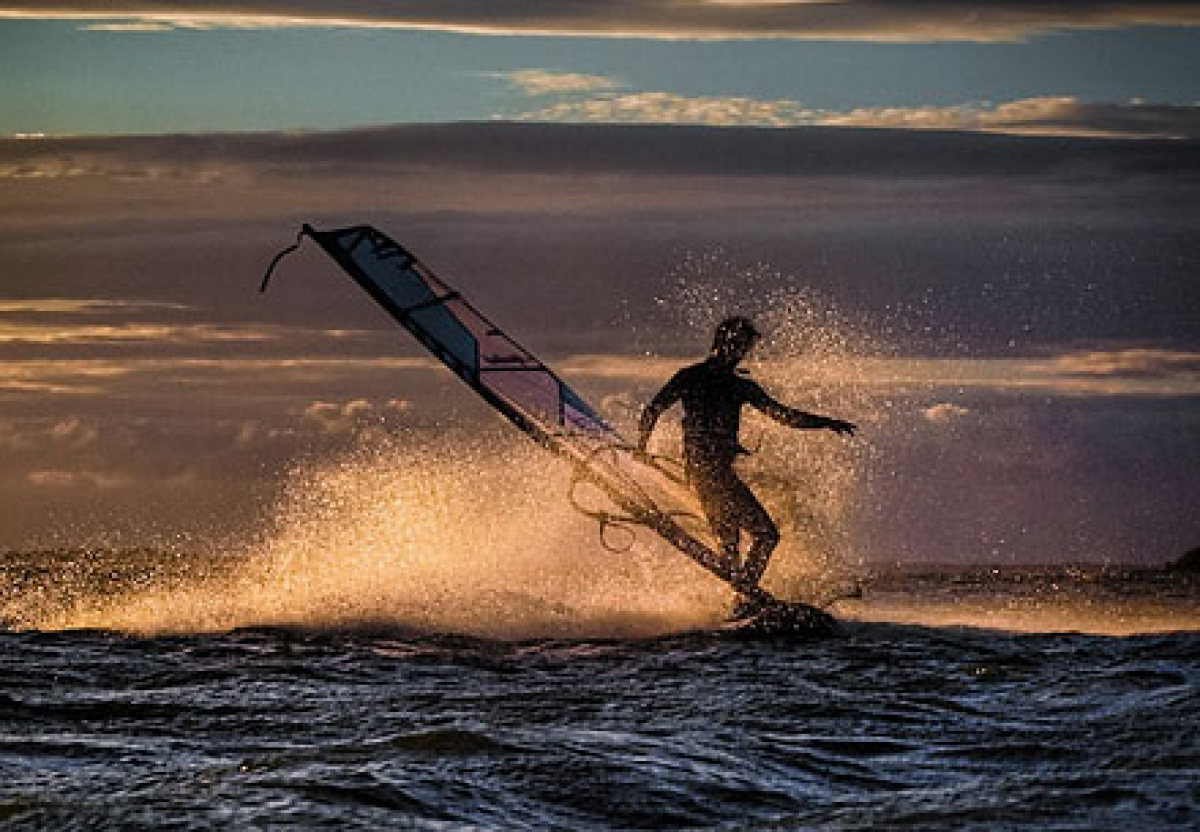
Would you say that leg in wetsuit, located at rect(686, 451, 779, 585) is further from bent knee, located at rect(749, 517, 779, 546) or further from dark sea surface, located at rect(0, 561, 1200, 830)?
dark sea surface, located at rect(0, 561, 1200, 830)

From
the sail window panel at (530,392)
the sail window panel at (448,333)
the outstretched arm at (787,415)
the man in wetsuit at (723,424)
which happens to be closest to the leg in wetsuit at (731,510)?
the man in wetsuit at (723,424)

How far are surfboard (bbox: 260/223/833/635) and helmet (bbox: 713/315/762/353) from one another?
1.35 metres

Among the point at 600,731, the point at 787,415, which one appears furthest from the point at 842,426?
the point at 600,731

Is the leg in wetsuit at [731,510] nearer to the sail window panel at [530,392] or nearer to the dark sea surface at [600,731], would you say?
the dark sea surface at [600,731]

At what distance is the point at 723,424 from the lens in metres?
18.0

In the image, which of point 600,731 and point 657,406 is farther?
point 657,406

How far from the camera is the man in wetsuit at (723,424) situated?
17.9 m

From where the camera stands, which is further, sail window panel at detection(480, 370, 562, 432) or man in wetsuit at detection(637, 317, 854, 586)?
sail window panel at detection(480, 370, 562, 432)

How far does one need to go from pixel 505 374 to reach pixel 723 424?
252 cm

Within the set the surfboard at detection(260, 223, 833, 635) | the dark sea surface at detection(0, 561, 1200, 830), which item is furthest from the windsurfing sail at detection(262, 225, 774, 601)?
the dark sea surface at detection(0, 561, 1200, 830)

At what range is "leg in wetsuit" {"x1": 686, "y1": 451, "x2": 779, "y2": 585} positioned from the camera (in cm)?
1805

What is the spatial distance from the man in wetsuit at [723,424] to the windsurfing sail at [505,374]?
349mm

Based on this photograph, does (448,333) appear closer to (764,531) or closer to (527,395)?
(527,395)

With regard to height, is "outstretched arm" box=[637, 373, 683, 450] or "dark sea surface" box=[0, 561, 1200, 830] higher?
"outstretched arm" box=[637, 373, 683, 450]
